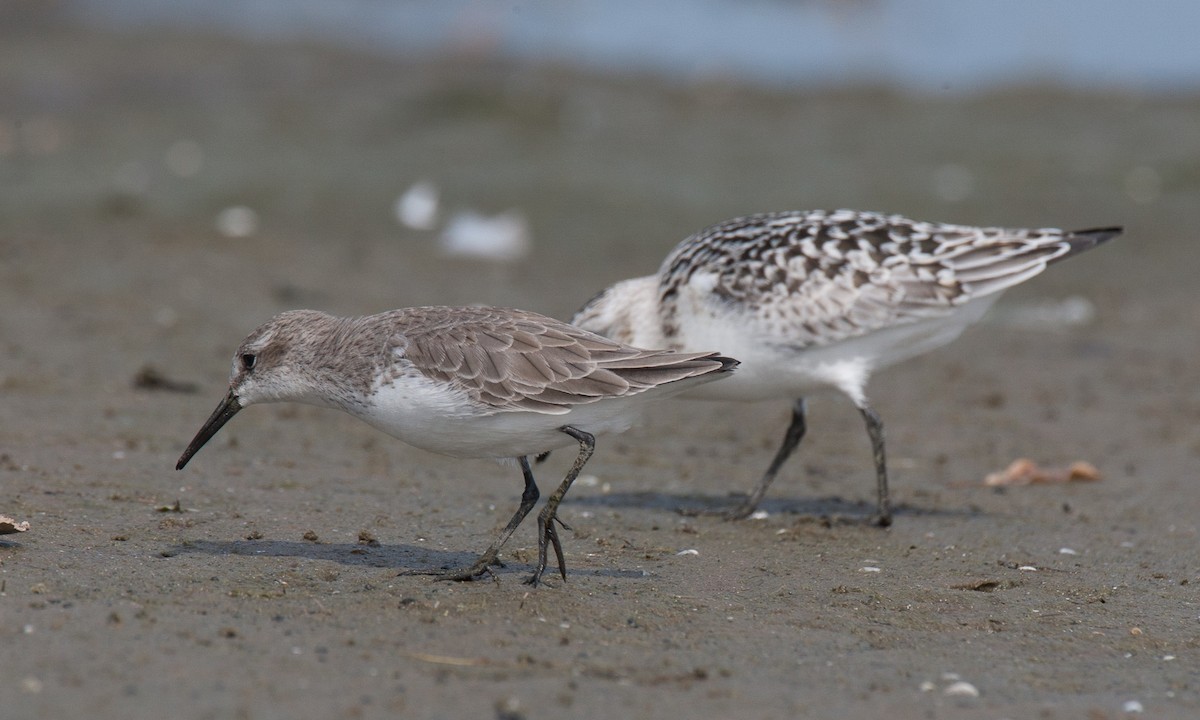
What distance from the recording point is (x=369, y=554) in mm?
6352

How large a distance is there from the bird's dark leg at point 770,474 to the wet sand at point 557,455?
15 cm

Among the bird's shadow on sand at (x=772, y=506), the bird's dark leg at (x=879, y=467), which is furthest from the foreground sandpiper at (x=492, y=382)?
the bird's dark leg at (x=879, y=467)

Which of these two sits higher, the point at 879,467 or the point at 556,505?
the point at 556,505

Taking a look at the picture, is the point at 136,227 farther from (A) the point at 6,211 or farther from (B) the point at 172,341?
(B) the point at 172,341

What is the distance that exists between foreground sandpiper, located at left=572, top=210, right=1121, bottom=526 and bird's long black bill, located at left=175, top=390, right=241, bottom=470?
2231 millimetres

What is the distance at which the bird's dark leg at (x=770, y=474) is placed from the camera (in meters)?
7.82

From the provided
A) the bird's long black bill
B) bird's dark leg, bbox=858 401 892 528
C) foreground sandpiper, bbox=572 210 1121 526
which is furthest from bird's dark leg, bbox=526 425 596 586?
bird's dark leg, bbox=858 401 892 528

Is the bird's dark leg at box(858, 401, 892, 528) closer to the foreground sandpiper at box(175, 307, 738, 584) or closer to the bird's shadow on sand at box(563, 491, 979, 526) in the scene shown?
the bird's shadow on sand at box(563, 491, 979, 526)

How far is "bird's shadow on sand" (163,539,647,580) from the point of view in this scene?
Result: 6.18 metres

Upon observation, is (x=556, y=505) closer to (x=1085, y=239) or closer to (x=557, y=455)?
(x=557, y=455)

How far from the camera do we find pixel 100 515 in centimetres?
662

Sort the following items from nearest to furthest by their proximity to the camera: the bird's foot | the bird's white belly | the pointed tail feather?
the bird's foot
the bird's white belly
the pointed tail feather

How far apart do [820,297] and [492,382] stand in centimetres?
255

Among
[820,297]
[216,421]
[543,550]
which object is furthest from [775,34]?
[543,550]
